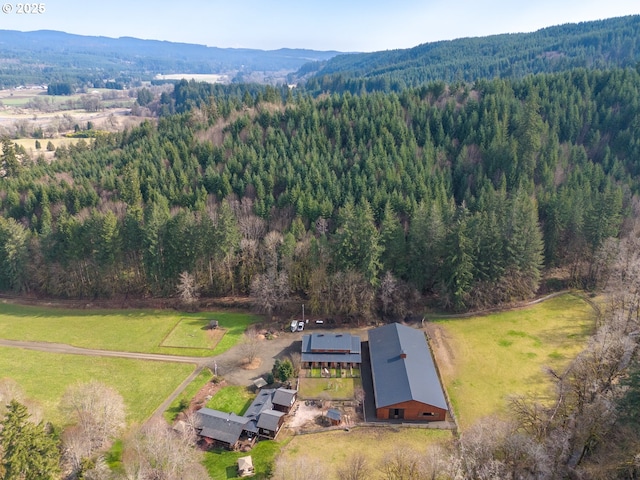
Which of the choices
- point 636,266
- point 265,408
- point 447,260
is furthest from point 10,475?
point 636,266

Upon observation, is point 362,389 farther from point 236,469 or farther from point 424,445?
point 236,469

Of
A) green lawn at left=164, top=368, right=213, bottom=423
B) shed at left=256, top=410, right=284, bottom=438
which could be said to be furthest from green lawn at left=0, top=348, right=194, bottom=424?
shed at left=256, top=410, right=284, bottom=438

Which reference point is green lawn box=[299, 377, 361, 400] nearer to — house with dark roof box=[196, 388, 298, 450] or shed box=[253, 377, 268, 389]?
shed box=[253, 377, 268, 389]

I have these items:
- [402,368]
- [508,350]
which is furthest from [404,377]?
[508,350]

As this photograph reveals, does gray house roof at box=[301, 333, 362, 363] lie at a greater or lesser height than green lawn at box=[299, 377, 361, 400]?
greater

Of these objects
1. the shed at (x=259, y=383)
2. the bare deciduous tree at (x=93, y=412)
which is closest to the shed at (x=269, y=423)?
the shed at (x=259, y=383)

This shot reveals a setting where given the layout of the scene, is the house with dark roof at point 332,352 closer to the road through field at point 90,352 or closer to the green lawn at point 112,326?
the green lawn at point 112,326

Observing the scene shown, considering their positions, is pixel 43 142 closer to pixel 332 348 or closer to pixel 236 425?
pixel 332 348
